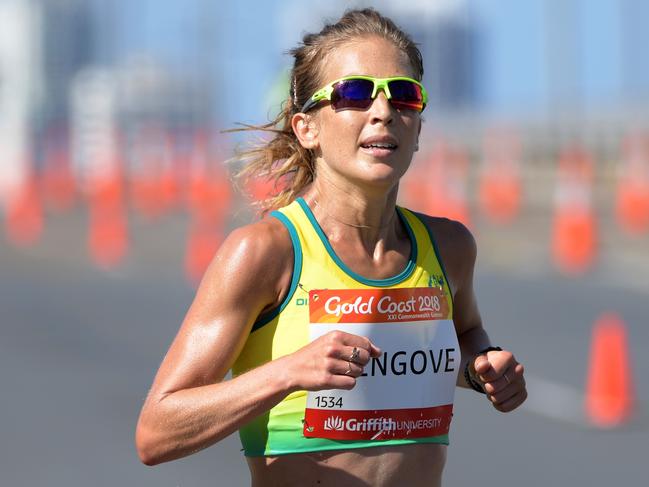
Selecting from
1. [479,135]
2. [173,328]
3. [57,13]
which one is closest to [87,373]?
[173,328]

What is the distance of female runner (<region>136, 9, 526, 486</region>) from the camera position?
3.31 meters

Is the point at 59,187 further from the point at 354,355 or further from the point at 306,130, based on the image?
the point at 354,355

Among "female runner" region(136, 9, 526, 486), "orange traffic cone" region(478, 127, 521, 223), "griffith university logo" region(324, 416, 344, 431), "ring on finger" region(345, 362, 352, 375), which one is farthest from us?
"orange traffic cone" region(478, 127, 521, 223)

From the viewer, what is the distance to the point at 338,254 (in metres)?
3.50

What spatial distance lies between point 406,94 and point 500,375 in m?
0.70

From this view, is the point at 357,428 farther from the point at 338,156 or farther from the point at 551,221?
the point at 551,221

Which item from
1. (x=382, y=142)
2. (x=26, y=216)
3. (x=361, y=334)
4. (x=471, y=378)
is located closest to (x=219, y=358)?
(x=361, y=334)

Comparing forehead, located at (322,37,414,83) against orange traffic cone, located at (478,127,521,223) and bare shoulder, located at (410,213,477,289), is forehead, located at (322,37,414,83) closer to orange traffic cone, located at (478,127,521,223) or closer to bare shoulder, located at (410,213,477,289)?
bare shoulder, located at (410,213,477,289)

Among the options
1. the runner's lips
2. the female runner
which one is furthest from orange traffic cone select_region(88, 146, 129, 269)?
the runner's lips

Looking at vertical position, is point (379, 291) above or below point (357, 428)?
above

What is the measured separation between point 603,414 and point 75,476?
3.57 m

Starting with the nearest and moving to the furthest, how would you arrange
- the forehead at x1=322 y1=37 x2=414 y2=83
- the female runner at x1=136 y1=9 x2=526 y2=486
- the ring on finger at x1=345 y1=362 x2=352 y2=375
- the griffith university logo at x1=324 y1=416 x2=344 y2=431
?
the ring on finger at x1=345 y1=362 x2=352 y2=375 → the female runner at x1=136 y1=9 x2=526 y2=486 → the griffith university logo at x1=324 y1=416 x2=344 y2=431 → the forehead at x1=322 y1=37 x2=414 y2=83

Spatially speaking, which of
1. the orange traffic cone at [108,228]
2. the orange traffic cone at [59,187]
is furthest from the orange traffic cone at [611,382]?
the orange traffic cone at [59,187]

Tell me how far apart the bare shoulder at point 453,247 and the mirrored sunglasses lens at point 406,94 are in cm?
34
